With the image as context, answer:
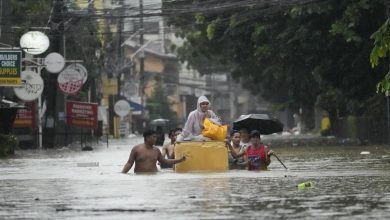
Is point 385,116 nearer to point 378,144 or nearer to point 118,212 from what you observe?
point 378,144

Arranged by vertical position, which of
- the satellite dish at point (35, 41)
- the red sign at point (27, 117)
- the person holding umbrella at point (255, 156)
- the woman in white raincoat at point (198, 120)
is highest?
the satellite dish at point (35, 41)

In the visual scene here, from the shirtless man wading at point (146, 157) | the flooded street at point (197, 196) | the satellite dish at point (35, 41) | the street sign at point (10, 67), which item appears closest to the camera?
the flooded street at point (197, 196)

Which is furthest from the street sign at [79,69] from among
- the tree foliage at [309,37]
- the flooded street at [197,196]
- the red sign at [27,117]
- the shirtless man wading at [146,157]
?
the shirtless man wading at [146,157]

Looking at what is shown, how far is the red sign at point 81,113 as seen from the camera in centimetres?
4584

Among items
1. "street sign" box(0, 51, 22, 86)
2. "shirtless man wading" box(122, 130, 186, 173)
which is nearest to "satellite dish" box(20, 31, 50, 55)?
"street sign" box(0, 51, 22, 86)

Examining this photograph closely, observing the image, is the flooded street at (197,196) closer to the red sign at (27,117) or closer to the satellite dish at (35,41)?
the satellite dish at (35,41)

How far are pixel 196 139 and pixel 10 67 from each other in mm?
13787

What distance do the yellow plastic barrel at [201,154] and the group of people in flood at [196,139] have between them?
14 cm

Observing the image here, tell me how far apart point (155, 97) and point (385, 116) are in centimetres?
7219

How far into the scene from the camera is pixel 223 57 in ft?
176

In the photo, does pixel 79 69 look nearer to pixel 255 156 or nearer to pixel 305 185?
pixel 255 156

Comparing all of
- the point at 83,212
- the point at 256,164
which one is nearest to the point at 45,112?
the point at 256,164

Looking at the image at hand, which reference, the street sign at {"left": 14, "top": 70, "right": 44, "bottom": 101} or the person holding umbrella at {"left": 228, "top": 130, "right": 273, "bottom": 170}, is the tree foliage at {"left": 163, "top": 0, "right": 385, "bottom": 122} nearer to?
the street sign at {"left": 14, "top": 70, "right": 44, "bottom": 101}

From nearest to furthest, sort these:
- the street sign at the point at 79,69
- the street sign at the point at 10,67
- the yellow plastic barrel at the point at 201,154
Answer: the yellow plastic barrel at the point at 201,154
the street sign at the point at 10,67
the street sign at the point at 79,69
